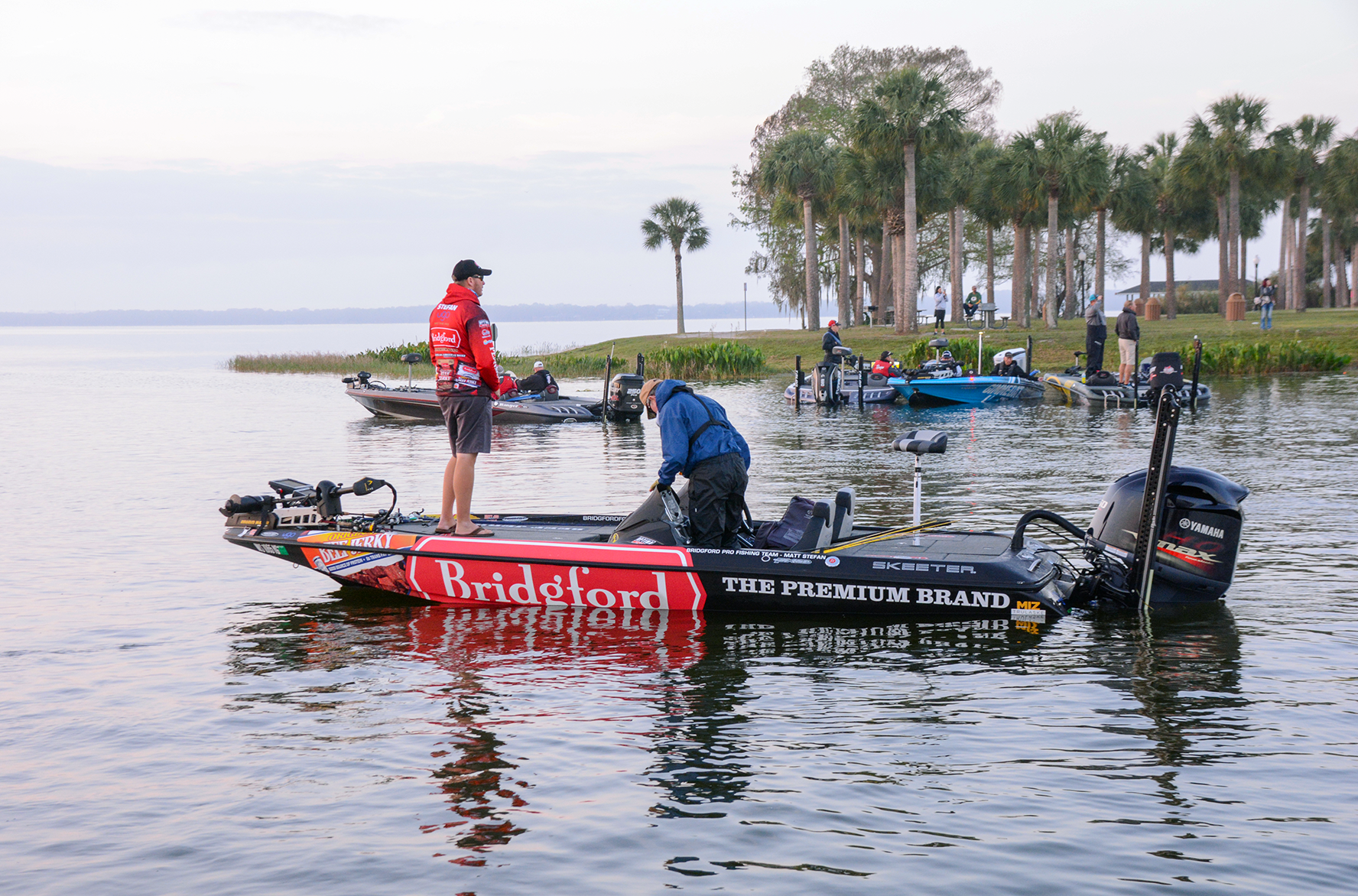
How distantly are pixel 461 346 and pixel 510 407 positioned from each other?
720 inches

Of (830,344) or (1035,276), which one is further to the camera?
(1035,276)

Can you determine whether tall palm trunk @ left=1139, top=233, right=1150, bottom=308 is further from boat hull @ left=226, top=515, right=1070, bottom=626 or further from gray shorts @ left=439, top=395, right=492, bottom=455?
gray shorts @ left=439, top=395, right=492, bottom=455

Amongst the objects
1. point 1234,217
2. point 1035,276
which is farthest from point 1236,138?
point 1035,276

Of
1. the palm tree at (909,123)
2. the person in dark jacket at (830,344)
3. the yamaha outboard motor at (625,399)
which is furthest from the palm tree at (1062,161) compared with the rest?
the yamaha outboard motor at (625,399)

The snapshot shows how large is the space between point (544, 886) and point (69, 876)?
6.73 feet

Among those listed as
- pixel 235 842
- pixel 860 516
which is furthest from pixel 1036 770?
pixel 860 516

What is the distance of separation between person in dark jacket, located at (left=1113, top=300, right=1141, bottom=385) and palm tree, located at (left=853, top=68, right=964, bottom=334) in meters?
16.0

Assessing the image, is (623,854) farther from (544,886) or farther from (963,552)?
(963,552)

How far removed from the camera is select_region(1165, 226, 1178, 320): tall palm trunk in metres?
53.4

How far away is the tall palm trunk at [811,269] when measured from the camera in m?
52.3

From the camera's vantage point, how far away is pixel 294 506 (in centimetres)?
994

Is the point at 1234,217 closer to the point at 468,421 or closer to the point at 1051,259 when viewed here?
the point at 1051,259

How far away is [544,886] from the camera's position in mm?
4508

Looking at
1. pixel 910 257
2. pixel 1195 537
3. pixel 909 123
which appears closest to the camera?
pixel 1195 537
